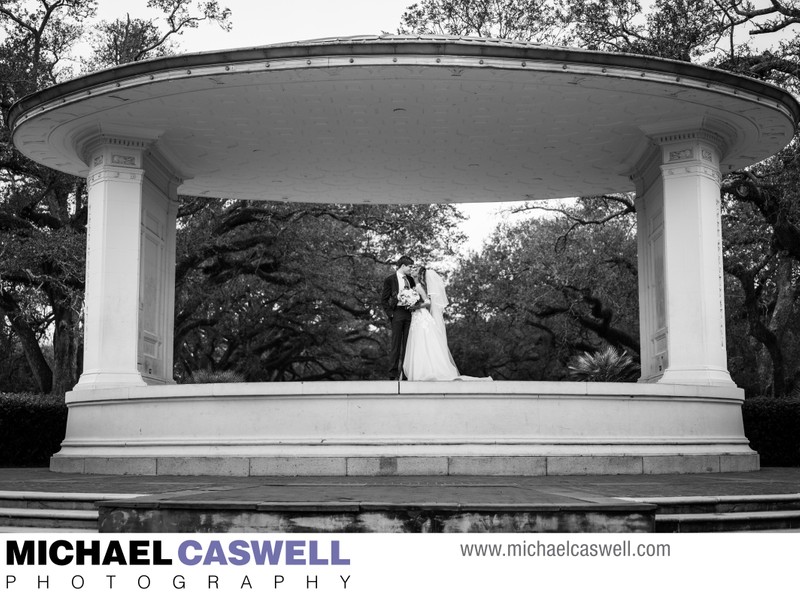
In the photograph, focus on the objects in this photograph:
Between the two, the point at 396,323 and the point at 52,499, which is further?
the point at 396,323

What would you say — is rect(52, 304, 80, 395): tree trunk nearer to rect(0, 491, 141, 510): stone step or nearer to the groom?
the groom

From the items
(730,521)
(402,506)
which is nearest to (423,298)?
(730,521)

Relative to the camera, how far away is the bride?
1612cm

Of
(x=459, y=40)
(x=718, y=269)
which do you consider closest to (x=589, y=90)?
(x=459, y=40)

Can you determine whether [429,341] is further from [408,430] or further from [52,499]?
[52,499]

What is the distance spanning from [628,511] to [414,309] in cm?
908

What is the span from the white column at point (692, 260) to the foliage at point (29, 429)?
457 inches

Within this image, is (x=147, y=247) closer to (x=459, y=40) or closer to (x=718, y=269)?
(x=459, y=40)

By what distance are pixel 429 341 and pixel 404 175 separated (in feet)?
18.7

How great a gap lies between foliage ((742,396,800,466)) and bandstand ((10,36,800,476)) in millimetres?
2363

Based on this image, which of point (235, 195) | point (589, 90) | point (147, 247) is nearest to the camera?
point (589, 90)

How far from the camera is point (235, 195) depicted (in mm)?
22109

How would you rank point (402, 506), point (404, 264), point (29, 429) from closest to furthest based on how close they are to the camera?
point (402, 506), point (404, 264), point (29, 429)

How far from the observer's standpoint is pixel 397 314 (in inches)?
654
